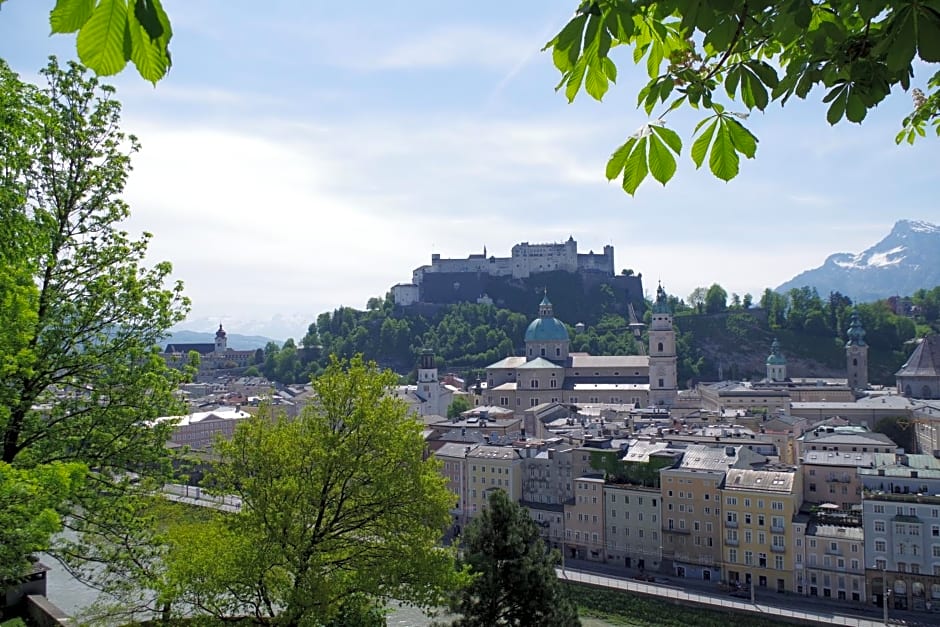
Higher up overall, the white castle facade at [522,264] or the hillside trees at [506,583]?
the white castle facade at [522,264]

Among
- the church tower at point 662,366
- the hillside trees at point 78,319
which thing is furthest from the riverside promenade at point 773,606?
the church tower at point 662,366

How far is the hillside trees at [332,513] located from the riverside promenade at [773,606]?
60.5ft

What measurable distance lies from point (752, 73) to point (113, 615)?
8504 millimetres

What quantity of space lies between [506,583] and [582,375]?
1816 inches

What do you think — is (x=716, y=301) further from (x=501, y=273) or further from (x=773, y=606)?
(x=773, y=606)

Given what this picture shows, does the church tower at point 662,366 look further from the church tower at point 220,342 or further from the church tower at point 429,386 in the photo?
the church tower at point 220,342

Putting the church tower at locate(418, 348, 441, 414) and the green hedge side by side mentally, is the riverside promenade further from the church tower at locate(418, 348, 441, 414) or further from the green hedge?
the church tower at locate(418, 348, 441, 414)

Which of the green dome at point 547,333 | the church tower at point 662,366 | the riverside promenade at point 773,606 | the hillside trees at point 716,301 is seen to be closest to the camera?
the riverside promenade at point 773,606

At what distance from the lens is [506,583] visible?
621 inches

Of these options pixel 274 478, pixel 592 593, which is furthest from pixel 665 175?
pixel 592 593

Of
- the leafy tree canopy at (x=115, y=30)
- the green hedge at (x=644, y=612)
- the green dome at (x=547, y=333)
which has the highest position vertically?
the green dome at (x=547, y=333)

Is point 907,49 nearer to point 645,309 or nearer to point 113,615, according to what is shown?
point 113,615

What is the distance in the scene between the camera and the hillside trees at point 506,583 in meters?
15.3

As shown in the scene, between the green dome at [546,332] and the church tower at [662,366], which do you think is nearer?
the church tower at [662,366]
